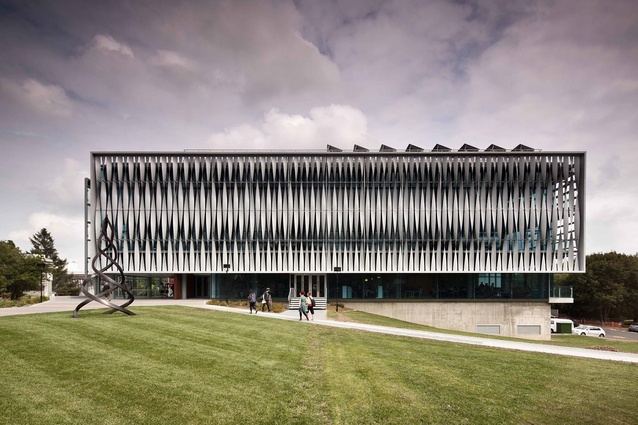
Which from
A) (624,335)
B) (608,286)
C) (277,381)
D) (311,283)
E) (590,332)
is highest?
(277,381)

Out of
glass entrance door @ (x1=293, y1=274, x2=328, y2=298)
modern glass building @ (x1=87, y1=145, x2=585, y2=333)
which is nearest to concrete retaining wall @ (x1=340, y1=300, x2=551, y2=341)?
modern glass building @ (x1=87, y1=145, x2=585, y2=333)

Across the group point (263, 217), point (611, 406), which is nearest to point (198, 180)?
point (263, 217)

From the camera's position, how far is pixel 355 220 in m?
47.5

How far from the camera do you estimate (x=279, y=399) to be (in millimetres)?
11312

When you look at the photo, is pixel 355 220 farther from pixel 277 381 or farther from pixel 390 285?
pixel 277 381

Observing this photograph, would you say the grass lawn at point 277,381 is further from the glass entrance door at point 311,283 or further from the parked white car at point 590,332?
the parked white car at point 590,332

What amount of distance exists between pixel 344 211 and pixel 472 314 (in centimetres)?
1839

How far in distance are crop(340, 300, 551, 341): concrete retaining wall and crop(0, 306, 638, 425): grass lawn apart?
2815cm

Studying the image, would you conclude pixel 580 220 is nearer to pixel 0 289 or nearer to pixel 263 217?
pixel 263 217

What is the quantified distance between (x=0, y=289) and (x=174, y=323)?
5271cm

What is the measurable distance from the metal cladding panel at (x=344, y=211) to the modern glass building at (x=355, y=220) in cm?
11

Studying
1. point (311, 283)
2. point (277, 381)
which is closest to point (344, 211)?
point (311, 283)

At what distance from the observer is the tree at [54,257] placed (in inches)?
3962

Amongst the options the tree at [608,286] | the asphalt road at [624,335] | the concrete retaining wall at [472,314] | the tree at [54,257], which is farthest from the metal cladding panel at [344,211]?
the tree at [54,257]
